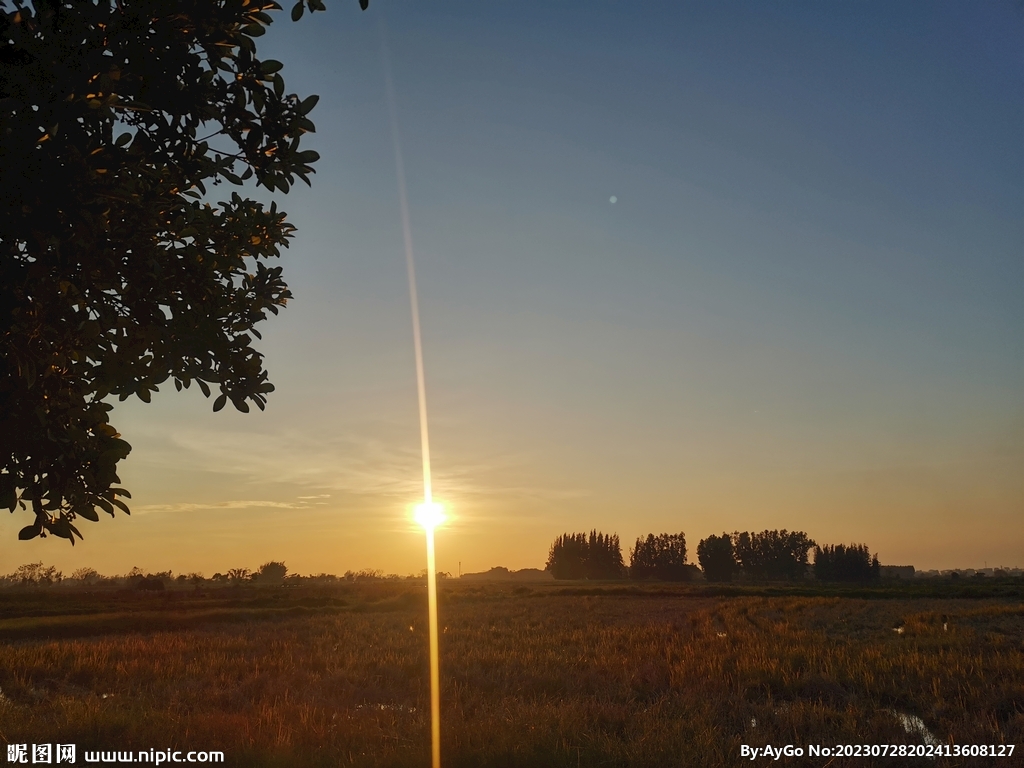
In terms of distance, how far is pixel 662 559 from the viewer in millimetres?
174500

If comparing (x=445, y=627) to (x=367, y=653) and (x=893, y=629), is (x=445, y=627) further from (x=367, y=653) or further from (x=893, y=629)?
(x=893, y=629)

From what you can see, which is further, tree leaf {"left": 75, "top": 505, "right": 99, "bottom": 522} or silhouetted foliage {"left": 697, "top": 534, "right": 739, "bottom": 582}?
silhouetted foliage {"left": 697, "top": 534, "right": 739, "bottom": 582}

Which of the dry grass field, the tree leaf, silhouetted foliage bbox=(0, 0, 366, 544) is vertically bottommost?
the dry grass field

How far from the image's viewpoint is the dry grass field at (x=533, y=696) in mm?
9953

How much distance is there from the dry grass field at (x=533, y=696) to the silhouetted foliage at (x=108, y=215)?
19.4ft

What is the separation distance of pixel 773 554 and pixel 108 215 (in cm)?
18227

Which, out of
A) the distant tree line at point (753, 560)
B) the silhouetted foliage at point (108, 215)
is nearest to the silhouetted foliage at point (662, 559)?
the distant tree line at point (753, 560)

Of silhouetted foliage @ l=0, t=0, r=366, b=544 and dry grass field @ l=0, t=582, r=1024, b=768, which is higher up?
silhouetted foliage @ l=0, t=0, r=366, b=544

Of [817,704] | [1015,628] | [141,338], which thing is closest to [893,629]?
[1015,628]

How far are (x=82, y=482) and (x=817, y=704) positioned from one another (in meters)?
14.0

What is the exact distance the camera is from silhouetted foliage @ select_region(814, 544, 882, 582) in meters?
160

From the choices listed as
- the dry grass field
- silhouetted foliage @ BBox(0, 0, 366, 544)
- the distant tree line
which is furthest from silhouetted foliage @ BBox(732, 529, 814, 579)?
silhouetted foliage @ BBox(0, 0, 366, 544)

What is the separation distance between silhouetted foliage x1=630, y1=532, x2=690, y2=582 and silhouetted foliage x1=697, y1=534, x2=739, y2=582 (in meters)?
7.56

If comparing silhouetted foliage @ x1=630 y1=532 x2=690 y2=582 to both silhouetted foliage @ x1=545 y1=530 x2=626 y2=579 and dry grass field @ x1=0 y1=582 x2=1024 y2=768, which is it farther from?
dry grass field @ x1=0 y1=582 x2=1024 y2=768
